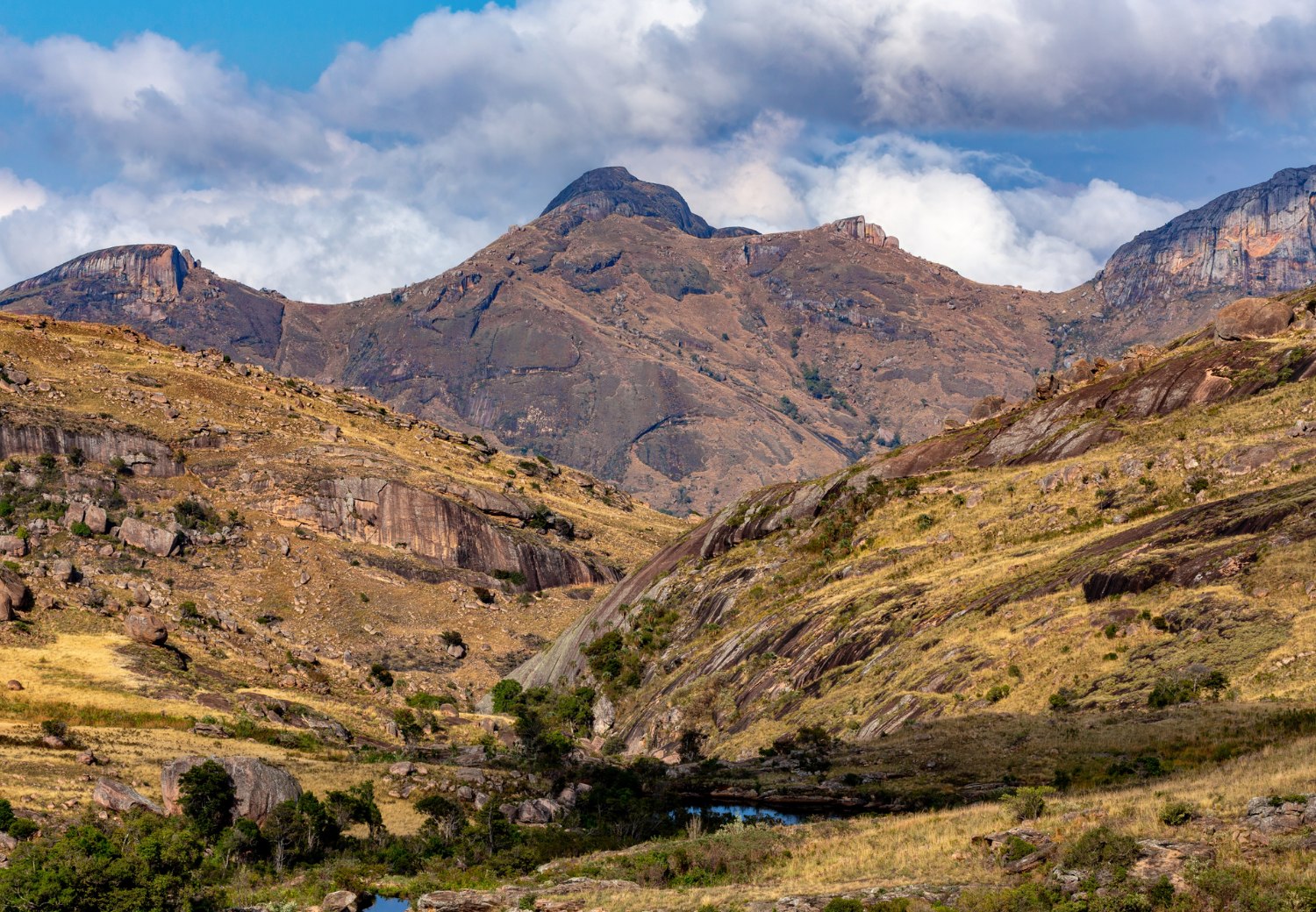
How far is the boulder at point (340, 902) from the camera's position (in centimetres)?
4381

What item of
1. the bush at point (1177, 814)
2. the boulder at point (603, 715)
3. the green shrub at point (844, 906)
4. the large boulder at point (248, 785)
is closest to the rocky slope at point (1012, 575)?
the boulder at point (603, 715)

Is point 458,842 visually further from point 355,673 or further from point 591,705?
point 355,673

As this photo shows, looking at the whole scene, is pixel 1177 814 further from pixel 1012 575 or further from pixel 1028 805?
pixel 1012 575

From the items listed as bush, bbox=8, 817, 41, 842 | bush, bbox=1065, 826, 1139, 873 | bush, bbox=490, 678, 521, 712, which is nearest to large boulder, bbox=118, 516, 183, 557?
bush, bbox=490, 678, 521, 712

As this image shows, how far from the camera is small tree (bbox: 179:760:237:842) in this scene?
53.5 m

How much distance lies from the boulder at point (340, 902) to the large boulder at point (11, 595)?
52.6 metres

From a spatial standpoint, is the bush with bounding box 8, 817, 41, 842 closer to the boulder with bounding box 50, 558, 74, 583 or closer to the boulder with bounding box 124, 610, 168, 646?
the boulder with bounding box 124, 610, 168, 646

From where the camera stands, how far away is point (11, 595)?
8625 cm

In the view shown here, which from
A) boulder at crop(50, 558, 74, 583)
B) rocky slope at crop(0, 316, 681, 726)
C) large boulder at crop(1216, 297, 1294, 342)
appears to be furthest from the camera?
rocky slope at crop(0, 316, 681, 726)

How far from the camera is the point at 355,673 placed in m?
106

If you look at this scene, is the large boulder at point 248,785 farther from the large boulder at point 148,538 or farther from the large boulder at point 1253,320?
the large boulder at point 1253,320

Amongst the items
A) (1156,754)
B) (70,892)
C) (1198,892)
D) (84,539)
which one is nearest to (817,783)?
(1156,754)

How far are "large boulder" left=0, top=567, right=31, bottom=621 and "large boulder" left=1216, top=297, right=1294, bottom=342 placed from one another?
94.0m

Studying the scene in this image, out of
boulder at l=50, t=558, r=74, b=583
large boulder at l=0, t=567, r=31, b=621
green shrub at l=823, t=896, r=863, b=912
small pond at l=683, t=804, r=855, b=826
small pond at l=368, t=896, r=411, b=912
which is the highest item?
boulder at l=50, t=558, r=74, b=583
